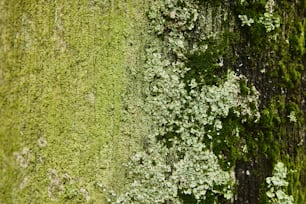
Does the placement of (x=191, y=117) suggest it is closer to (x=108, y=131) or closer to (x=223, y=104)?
(x=223, y=104)

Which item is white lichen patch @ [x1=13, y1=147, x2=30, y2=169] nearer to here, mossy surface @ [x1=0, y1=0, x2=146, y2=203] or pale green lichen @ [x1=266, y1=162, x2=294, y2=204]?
mossy surface @ [x1=0, y1=0, x2=146, y2=203]

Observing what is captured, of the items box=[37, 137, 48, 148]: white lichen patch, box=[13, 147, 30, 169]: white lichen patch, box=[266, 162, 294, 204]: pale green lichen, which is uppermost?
box=[37, 137, 48, 148]: white lichen patch

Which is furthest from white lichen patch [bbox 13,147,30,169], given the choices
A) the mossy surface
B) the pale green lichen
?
the pale green lichen

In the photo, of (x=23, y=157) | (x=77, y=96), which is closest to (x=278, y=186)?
(x=77, y=96)

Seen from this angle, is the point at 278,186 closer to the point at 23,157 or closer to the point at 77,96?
the point at 77,96

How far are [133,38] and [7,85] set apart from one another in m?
0.46

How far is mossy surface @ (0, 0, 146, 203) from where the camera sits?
1.80 metres

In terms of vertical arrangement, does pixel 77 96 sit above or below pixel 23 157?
above

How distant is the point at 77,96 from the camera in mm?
1828

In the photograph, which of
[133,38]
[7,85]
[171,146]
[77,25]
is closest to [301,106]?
[171,146]

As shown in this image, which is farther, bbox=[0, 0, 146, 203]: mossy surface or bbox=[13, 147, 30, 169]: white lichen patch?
bbox=[13, 147, 30, 169]: white lichen patch

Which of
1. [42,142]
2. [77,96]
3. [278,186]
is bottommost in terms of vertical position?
[278,186]

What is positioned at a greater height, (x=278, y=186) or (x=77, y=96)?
(x=77, y=96)

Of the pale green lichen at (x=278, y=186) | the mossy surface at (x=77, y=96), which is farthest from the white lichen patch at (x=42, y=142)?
the pale green lichen at (x=278, y=186)
